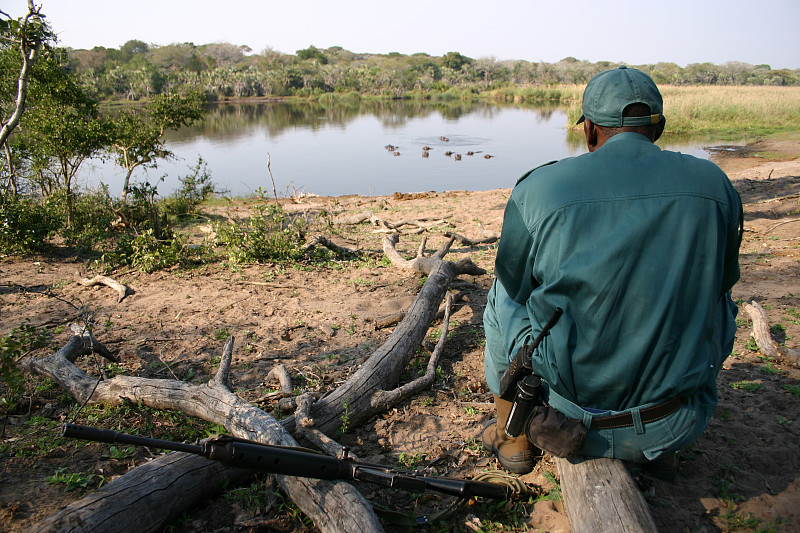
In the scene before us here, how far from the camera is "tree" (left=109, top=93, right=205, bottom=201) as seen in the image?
9.23m

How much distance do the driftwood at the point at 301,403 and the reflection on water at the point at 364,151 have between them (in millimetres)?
10676

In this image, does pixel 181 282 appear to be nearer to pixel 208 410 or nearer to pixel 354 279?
pixel 354 279

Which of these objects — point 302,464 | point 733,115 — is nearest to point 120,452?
point 302,464

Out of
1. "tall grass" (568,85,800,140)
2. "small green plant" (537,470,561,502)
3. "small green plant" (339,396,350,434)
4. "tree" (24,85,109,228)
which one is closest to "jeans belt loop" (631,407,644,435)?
"small green plant" (537,470,561,502)

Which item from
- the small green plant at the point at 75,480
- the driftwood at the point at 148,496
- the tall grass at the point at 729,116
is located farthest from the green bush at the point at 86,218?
the tall grass at the point at 729,116

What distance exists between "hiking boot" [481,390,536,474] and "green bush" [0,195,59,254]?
6.50 meters

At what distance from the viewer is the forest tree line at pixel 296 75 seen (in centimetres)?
5400

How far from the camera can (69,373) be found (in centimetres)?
326

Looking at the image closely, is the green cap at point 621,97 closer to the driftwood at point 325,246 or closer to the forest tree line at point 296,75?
the driftwood at point 325,246

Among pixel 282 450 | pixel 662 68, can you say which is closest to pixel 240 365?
pixel 282 450

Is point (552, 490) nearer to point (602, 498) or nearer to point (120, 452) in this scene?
point (602, 498)

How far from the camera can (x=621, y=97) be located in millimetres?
1932

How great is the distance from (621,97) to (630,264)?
65cm

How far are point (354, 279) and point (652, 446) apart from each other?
419cm
